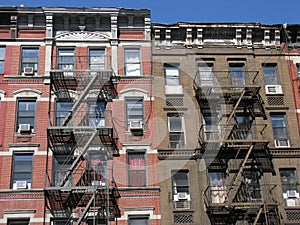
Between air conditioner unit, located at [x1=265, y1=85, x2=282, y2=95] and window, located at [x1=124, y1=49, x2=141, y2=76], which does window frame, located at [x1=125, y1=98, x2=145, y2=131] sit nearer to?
window, located at [x1=124, y1=49, x2=141, y2=76]

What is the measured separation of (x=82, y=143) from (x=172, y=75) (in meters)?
6.06

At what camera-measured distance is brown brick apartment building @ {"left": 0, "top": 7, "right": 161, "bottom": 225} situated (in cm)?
2148

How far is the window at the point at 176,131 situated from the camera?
23.3 metres

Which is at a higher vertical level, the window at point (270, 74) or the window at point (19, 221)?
the window at point (270, 74)

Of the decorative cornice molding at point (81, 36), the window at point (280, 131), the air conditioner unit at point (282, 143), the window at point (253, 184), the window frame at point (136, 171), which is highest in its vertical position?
the decorative cornice molding at point (81, 36)

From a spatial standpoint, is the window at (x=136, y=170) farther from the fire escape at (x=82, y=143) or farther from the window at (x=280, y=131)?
the window at (x=280, y=131)

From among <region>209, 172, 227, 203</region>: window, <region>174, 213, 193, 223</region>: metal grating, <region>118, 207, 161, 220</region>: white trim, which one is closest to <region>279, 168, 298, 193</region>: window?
<region>209, 172, 227, 203</region>: window

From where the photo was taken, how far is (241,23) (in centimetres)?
2569

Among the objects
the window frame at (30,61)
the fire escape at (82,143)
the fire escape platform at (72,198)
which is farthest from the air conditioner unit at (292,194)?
the window frame at (30,61)

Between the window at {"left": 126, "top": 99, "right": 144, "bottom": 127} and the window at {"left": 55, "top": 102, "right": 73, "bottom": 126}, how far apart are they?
2910 millimetres

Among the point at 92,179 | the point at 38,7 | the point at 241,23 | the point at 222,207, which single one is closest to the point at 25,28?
the point at 38,7

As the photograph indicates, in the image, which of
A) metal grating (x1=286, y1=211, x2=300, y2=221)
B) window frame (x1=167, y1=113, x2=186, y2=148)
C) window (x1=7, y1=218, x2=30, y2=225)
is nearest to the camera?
window (x1=7, y1=218, x2=30, y2=225)

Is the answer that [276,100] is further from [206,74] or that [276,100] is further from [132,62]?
[132,62]

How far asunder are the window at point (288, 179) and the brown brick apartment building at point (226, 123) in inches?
1.9
